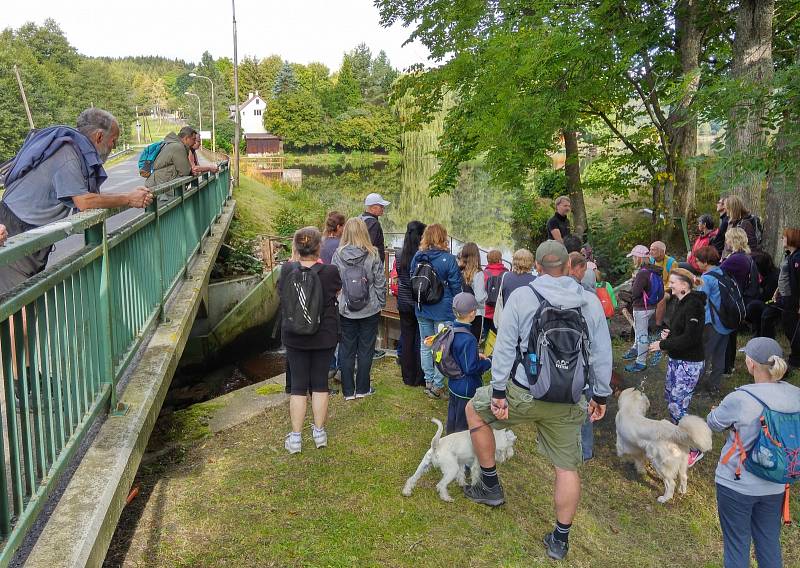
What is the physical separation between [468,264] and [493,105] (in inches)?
276

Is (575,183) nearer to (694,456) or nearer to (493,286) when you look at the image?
(493,286)

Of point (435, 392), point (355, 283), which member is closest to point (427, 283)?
point (355, 283)

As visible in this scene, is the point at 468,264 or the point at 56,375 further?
the point at 468,264

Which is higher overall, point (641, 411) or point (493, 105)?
point (493, 105)

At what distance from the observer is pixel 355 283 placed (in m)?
6.07

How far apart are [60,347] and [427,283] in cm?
374

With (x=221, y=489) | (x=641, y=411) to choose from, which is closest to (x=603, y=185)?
(x=641, y=411)

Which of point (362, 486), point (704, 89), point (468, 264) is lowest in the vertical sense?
point (362, 486)

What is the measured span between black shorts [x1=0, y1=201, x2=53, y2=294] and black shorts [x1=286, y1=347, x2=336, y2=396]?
80.7 inches

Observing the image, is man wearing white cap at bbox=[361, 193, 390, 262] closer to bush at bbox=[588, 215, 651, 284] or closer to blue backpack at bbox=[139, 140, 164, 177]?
blue backpack at bbox=[139, 140, 164, 177]

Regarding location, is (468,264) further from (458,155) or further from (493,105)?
(458,155)

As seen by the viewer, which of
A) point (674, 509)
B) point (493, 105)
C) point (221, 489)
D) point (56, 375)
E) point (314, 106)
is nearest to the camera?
point (56, 375)

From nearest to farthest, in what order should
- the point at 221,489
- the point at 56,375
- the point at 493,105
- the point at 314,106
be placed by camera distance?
the point at 56,375 < the point at 221,489 < the point at 493,105 < the point at 314,106

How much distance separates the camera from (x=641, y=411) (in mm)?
5516
